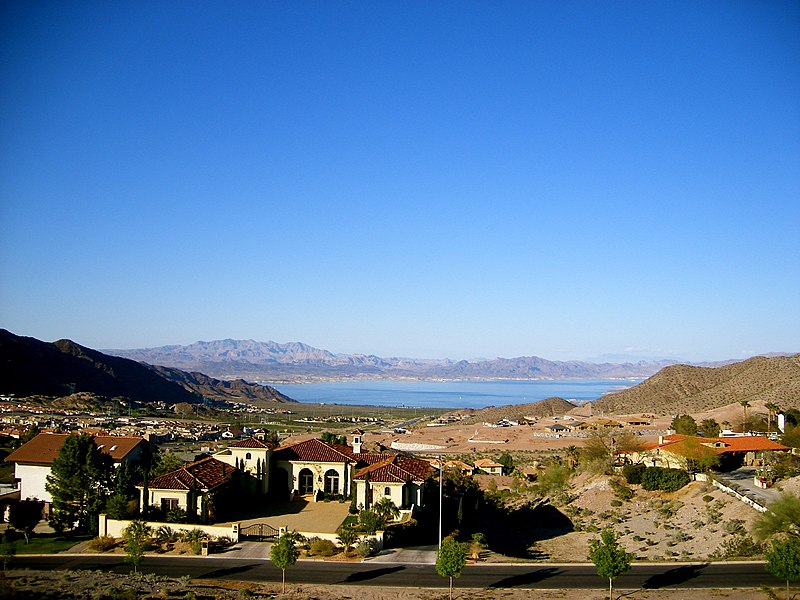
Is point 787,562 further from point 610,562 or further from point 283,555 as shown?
point 283,555

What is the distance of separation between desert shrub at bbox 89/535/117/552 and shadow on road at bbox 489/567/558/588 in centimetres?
1693

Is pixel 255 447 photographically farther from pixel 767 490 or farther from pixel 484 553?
pixel 767 490

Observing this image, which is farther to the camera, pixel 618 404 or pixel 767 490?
pixel 618 404

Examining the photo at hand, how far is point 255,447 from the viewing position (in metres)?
39.1

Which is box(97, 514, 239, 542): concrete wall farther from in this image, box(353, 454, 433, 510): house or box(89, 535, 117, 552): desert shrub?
box(353, 454, 433, 510): house

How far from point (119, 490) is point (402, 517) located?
13.6 m

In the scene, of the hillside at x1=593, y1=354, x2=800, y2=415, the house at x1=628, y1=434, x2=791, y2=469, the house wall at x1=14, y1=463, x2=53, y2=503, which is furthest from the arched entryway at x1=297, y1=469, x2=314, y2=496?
the hillside at x1=593, y1=354, x2=800, y2=415

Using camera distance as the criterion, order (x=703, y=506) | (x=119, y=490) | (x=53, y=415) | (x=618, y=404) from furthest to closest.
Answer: (x=618, y=404) → (x=53, y=415) → (x=703, y=506) → (x=119, y=490)

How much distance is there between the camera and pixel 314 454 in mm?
40125

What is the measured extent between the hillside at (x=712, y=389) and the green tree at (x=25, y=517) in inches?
2756

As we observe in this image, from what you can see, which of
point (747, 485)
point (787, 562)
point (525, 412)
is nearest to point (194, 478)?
point (787, 562)

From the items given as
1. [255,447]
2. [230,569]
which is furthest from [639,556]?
[255,447]

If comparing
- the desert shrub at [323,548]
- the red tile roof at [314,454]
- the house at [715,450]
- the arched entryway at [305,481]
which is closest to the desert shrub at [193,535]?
the desert shrub at [323,548]

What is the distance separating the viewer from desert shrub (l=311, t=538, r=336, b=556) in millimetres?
29156
